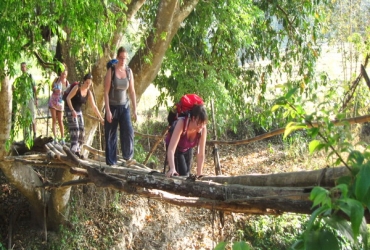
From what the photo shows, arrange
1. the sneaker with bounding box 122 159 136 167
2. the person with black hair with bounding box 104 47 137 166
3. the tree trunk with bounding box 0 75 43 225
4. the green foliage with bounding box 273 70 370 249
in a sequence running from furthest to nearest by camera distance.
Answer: the tree trunk with bounding box 0 75 43 225 < the sneaker with bounding box 122 159 136 167 < the person with black hair with bounding box 104 47 137 166 < the green foliage with bounding box 273 70 370 249

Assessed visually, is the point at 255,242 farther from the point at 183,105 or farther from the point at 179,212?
the point at 183,105

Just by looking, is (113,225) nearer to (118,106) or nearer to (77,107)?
(77,107)

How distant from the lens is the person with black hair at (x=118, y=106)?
458cm

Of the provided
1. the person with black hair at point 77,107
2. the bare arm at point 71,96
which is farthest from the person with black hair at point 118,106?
the bare arm at point 71,96

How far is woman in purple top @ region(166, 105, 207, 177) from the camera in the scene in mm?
3469

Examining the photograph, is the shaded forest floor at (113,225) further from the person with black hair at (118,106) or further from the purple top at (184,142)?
the purple top at (184,142)

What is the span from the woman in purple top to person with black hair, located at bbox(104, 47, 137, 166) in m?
0.75

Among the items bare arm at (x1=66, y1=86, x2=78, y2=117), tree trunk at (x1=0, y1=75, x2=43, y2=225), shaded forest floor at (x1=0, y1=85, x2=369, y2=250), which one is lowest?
shaded forest floor at (x1=0, y1=85, x2=369, y2=250)

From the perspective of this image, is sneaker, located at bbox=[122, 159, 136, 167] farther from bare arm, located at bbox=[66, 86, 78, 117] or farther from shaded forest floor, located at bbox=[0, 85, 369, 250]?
shaded forest floor, located at bbox=[0, 85, 369, 250]

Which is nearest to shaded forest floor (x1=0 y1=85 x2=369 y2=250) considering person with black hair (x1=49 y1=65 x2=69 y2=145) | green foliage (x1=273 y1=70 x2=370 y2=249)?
person with black hair (x1=49 y1=65 x2=69 y2=145)

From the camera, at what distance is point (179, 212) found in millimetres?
9742

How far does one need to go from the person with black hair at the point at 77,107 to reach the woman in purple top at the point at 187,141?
145 centimetres

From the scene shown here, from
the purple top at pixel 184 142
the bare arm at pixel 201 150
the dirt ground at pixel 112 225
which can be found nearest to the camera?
the bare arm at pixel 201 150

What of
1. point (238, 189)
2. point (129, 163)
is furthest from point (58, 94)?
point (238, 189)
